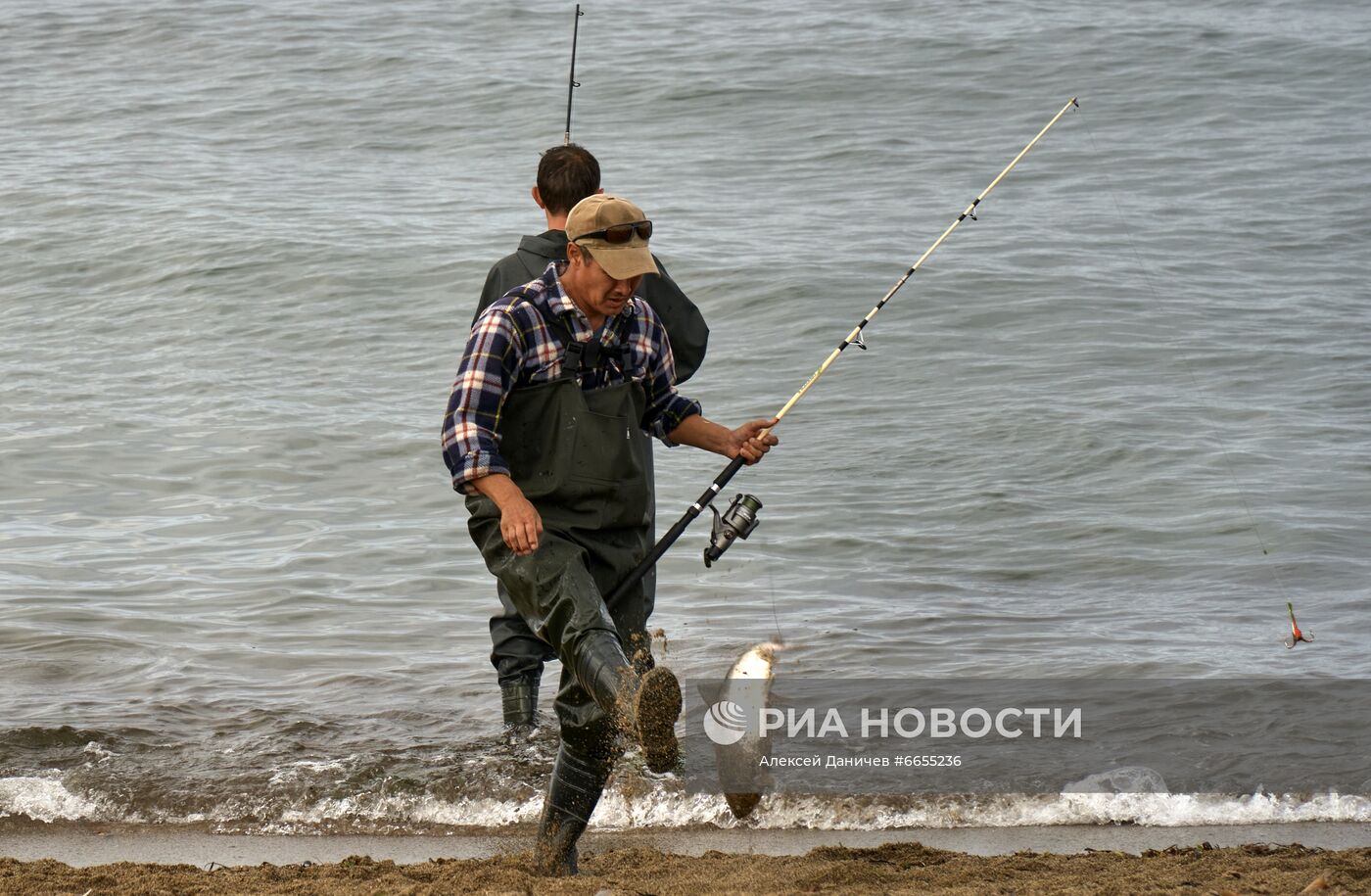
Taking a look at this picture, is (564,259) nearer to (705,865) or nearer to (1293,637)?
(705,865)

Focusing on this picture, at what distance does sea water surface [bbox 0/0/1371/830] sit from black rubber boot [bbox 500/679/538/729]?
9cm

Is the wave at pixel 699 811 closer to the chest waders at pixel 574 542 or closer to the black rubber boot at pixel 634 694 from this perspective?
the chest waders at pixel 574 542

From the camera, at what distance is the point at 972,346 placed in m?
11.5

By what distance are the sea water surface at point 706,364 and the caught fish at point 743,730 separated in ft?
0.67

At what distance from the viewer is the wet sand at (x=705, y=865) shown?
3.68 meters

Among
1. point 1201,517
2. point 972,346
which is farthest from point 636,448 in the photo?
point 972,346

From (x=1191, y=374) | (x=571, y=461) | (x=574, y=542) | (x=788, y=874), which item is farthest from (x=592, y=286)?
(x=1191, y=374)

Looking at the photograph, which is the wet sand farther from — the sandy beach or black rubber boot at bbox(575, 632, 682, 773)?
black rubber boot at bbox(575, 632, 682, 773)

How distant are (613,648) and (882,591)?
3.82 metres

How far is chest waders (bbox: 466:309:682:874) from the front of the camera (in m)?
3.57

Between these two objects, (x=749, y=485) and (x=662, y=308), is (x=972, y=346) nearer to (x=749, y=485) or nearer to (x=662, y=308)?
(x=749, y=485)

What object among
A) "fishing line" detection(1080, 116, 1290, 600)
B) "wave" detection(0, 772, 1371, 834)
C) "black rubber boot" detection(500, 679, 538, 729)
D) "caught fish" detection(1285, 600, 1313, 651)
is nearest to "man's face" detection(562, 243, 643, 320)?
"wave" detection(0, 772, 1371, 834)

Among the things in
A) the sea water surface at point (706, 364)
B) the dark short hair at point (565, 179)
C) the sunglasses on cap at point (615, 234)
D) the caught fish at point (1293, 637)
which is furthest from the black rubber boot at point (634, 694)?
the caught fish at point (1293, 637)

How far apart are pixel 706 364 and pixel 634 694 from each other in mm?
8315
